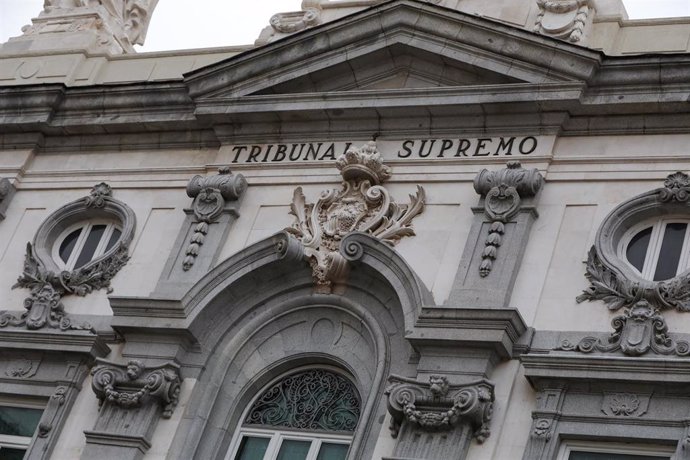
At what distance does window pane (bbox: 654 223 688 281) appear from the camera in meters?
19.7

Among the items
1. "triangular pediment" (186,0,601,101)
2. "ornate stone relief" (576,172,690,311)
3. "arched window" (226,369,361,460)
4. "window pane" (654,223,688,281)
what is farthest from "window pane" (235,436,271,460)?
"window pane" (654,223,688,281)

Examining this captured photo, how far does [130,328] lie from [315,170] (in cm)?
332

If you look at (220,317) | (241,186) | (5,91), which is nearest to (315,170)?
(241,186)

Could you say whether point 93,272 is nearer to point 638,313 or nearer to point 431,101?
point 431,101

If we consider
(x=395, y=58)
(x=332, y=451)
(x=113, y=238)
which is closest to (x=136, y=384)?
(x=332, y=451)

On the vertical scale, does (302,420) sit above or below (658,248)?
below

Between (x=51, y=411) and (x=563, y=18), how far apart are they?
8.60 metres

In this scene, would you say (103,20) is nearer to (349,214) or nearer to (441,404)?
(349,214)

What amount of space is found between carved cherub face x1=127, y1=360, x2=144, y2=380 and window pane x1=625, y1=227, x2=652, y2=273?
6.27m

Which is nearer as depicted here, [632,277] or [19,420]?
[632,277]

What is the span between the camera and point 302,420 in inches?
822

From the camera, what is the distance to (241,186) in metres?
22.8

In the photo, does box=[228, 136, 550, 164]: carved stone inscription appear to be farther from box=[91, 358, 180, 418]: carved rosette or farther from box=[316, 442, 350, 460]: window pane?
box=[316, 442, 350, 460]: window pane

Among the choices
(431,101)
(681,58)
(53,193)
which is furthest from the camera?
(53,193)
